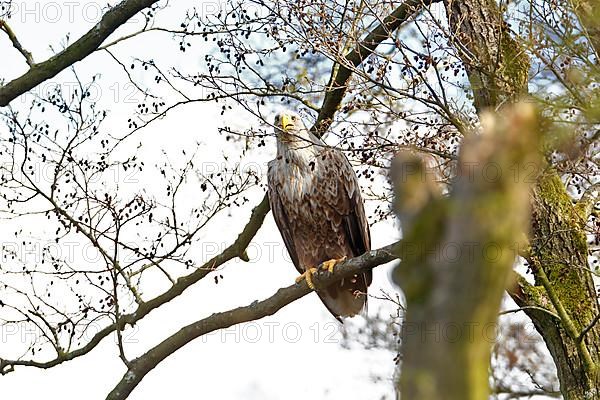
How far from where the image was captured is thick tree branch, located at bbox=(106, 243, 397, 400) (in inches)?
216

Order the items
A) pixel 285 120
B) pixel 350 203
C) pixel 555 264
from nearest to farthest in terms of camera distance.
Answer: pixel 555 264 < pixel 285 120 < pixel 350 203

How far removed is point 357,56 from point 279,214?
1865 millimetres

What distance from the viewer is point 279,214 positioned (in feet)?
23.5

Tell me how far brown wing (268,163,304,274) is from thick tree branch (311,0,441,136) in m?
0.74

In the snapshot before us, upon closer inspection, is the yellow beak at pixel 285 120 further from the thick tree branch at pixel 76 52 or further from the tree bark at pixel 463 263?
the tree bark at pixel 463 263

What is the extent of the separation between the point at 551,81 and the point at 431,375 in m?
3.35

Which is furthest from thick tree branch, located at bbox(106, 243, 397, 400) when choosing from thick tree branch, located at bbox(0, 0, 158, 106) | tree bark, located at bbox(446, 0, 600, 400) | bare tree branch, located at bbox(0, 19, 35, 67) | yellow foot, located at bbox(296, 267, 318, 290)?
bare tree branch, located at bbox(0, 19, 35, 67)

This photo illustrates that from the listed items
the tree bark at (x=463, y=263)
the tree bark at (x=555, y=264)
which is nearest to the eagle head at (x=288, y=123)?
the tree bark at (x=555, y=264)

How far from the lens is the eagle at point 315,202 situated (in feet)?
22.8

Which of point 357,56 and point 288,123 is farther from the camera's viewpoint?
point 288,123

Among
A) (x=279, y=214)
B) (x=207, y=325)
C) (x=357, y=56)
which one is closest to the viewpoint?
(x=207, y=325)

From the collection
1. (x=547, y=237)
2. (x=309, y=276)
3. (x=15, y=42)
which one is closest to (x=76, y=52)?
(x=15, y=42)

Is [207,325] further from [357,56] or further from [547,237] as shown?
[547,237]

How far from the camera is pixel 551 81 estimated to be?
3.78 m
